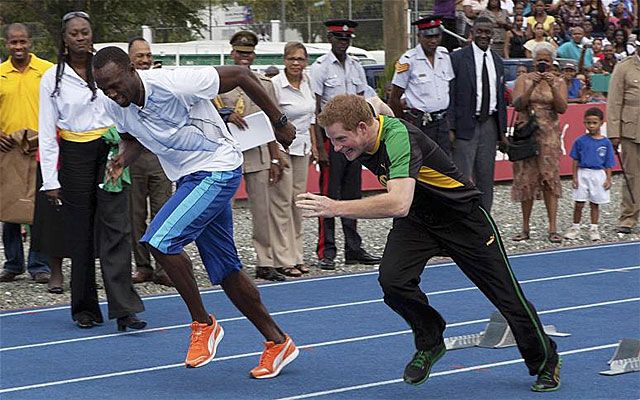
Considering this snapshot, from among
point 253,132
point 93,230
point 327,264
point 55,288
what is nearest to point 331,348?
point 93,230

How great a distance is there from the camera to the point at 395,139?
6.50 m

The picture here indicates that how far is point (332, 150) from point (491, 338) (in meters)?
3.80

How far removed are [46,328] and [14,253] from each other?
78.0 inches

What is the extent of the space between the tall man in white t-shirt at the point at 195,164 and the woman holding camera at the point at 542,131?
6.01 m

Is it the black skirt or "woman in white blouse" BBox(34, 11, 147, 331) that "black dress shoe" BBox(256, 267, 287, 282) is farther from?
"woman in white blouse" BBox(34, 11, 147, 331)

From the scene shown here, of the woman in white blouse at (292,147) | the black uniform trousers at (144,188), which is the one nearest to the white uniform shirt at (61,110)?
the black uniform trousers at (144,188)

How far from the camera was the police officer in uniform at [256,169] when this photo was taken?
1086 cm

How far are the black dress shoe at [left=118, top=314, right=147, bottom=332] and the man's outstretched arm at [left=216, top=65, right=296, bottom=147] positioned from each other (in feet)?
6.78

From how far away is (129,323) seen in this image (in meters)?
8.88

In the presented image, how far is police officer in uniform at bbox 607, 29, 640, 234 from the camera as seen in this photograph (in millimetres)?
13703

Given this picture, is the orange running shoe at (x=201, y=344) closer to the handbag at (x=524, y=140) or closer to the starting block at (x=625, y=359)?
the starting block at (x=625, y=359)

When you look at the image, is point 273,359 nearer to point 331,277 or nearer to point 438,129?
point 331,277

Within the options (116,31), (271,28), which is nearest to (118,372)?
(271,28)

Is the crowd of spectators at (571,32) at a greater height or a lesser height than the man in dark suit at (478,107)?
greater
